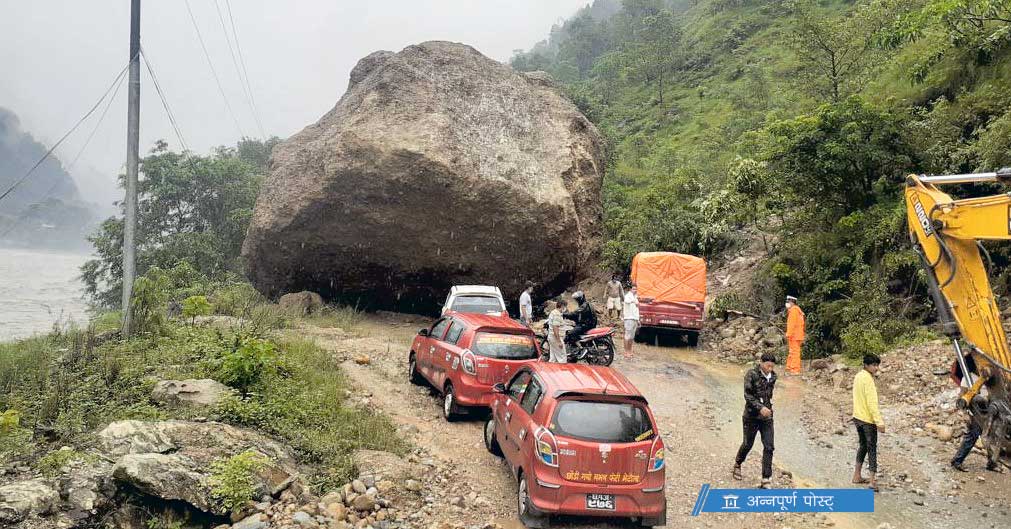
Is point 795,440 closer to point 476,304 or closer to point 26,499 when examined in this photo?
point 476,304

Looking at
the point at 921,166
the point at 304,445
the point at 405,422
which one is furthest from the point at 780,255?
the point at 304,445

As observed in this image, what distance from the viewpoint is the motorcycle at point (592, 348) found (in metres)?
12.4

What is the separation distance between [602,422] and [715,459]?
3109 millimetres

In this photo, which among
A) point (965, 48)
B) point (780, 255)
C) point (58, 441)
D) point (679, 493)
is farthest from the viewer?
point (780, 255)

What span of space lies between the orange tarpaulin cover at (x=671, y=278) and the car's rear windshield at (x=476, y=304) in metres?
4.64

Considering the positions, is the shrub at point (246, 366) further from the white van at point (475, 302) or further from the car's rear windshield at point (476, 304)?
the car's rear windshield at point (476, 304)

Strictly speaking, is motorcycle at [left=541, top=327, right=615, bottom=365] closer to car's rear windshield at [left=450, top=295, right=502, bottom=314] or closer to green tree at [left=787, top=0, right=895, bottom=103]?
car's rear windshield at [left=450, top=295, right=502, bottom=314]

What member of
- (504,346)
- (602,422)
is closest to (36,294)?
(504,346)

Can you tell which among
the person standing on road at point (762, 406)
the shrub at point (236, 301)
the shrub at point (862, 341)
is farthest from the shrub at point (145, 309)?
the shrub at point (862, 341)

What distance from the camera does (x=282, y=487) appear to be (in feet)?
20.7

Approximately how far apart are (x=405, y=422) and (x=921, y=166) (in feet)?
43.4

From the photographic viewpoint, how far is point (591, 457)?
18.8 feet

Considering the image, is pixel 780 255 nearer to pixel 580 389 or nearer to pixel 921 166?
pixel 921 166

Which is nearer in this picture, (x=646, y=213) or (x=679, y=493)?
(x=679, y=493)
